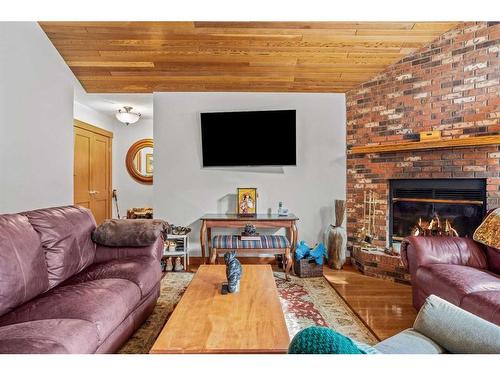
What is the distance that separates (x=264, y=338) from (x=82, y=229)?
180cm

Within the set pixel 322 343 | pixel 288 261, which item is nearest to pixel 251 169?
pixel 288 261

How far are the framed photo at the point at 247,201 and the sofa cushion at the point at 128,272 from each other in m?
1.82

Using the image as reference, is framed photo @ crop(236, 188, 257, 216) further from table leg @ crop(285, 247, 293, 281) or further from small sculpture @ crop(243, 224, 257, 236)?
table leg @ crop(285, 247, 293, 281)

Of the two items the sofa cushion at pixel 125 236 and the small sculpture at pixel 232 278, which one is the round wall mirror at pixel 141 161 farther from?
the small sculpture at pixel 232 278

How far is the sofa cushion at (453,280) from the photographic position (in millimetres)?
1898

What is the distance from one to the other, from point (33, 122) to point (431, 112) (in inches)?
162

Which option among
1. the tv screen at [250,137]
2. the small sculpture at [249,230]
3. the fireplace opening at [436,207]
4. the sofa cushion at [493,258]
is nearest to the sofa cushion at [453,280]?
the sofa cushion at [493,258]

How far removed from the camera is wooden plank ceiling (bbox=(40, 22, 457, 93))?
3.12 metres

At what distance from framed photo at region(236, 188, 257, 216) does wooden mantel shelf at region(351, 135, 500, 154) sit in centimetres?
143

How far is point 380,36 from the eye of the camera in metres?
3.24

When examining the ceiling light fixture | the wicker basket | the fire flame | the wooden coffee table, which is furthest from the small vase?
the ceiling light fixture

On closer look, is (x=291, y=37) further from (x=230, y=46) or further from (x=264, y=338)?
(x=264, y=338)

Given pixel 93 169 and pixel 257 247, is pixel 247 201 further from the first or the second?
pixel 93 169
